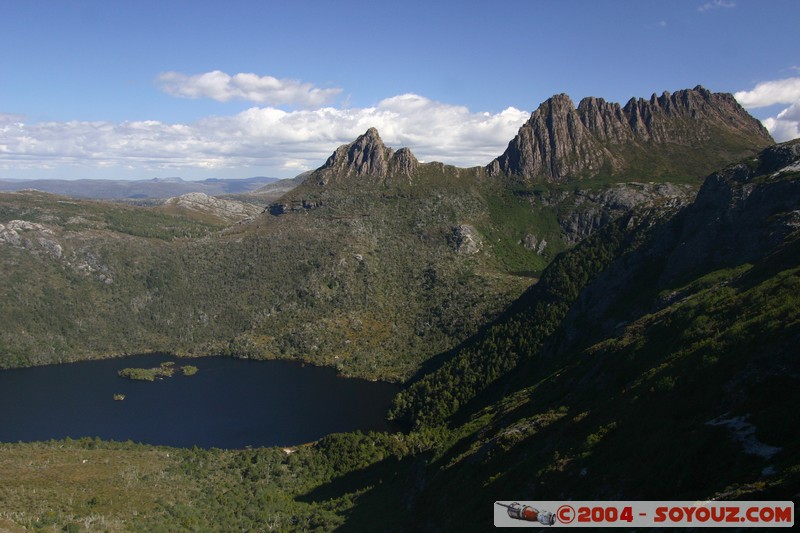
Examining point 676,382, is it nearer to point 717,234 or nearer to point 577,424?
point 577,424

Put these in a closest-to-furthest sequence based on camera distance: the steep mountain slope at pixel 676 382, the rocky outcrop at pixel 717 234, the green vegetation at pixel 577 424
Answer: the steep mountain slope at pixel 676 382, the green vegetation at pixel 577 424, the rocky outcrop at pixel 717 234

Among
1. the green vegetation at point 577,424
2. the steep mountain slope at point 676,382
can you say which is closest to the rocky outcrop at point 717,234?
the steep mountain slope at point 676,382

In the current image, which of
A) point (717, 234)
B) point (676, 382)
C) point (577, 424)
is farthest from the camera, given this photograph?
point (717, 234)

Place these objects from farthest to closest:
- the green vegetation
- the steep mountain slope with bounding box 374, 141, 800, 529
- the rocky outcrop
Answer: the rocky outcrop → the green vegetation → the steep mountain slope with bounding box 374, 141, 800, 529

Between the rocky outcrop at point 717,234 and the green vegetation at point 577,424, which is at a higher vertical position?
the rocky outcrop at point 717,234

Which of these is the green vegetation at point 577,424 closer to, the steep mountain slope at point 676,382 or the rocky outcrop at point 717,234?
the steep mountain slope at point 676,382

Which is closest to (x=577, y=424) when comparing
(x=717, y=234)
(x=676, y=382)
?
(x=676, y=382)

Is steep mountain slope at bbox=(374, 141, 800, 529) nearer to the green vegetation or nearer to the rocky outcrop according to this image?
the green vegetation

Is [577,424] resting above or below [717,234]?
below

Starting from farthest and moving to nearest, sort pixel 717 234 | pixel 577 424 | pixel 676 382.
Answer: pixel 717 234, pixel 577 424, pixel 676 382

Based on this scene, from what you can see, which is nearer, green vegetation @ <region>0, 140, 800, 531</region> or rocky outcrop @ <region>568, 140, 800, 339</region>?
green vegetation @ <region>0, 140, 800, 531</region>

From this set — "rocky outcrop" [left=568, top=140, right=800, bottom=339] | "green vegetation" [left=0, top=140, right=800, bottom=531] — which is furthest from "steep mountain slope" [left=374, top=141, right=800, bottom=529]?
"rocky outcrop" [left=568, top=140, right=800, bottom=339]

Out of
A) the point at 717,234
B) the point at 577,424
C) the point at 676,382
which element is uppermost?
the point at 717,234

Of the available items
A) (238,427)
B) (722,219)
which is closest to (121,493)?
(238,427)
